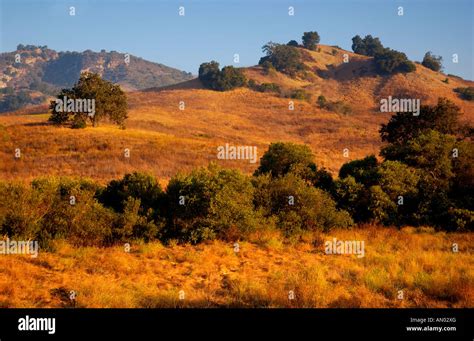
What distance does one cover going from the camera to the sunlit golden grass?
7977mm

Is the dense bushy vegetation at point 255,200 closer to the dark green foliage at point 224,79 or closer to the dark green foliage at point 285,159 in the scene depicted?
the dark green foliage at point 285,159

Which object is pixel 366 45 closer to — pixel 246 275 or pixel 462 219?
pixel 462 219

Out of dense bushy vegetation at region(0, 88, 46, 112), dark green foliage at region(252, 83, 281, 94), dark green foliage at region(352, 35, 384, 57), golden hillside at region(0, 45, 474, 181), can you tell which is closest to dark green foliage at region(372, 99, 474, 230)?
golden hillside at region(0, 45, 474, 181)

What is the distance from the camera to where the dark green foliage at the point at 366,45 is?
141750mm

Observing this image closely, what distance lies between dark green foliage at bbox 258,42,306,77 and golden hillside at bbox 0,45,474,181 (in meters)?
3.95

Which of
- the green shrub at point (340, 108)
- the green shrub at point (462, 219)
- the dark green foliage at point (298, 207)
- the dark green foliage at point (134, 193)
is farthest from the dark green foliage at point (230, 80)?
the green shrub at point (462, 219)

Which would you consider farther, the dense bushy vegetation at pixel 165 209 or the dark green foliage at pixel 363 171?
the dark green foliage at pixel 363 171

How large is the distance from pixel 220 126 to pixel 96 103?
23.9 m

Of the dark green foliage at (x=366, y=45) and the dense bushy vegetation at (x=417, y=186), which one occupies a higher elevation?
the dark green foliage at (x=366, y=45)

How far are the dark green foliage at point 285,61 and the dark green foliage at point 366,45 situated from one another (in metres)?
30.6

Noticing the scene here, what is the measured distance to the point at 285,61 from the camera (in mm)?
120188
